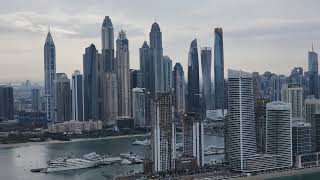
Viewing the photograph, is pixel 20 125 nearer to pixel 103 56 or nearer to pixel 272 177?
pixel 103 56

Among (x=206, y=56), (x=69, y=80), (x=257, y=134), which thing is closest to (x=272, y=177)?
(x=257, y=134)

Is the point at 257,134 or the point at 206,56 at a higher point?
the point at 206,56

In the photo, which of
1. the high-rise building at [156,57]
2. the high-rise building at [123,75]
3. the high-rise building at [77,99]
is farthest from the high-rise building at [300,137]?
the high-rise building at [156,57]

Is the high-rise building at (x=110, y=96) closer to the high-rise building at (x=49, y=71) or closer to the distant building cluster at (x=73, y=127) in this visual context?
the distant building cluster at (x=73, y=127)

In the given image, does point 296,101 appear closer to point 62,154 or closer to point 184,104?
point 62,154

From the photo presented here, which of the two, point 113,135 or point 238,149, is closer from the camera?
point 238,149

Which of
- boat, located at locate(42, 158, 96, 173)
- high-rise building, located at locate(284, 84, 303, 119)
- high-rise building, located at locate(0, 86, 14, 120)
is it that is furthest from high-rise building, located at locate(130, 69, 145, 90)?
boat, located at locate(42, 158, 96, 173)

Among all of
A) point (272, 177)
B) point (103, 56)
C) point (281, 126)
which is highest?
point (103, 56)
